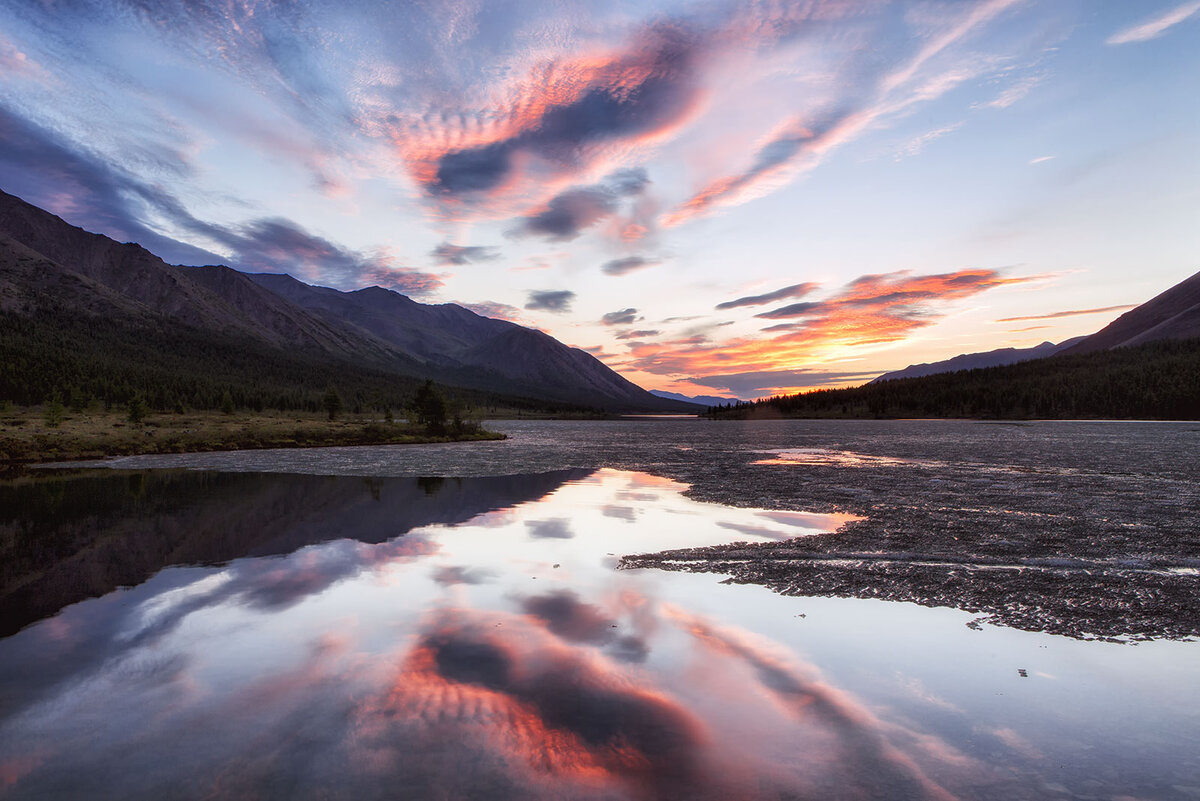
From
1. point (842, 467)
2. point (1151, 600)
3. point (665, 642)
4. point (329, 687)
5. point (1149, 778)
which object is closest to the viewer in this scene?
point (1149, 778)

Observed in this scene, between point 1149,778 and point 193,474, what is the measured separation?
5783 centimetres

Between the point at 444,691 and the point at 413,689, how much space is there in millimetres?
607

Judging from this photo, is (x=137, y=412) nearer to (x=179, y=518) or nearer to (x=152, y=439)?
(x=152, y=439)

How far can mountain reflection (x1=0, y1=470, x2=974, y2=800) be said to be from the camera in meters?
7.55

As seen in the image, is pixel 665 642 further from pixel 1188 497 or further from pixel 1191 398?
pixel 1191 398

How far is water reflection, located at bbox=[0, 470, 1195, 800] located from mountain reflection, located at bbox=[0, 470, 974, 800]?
49 millimetres

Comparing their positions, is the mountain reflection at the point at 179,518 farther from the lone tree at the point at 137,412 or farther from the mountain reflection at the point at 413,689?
the lone tree at the point at 137,412

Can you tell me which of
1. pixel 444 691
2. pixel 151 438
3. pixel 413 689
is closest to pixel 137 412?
pixel 151 438

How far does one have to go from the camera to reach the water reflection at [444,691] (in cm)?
754

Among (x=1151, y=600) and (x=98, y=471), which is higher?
(x=98, y=471)

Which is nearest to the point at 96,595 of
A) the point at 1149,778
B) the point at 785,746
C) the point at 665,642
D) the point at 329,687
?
the point at 329,687

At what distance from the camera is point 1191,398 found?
19650 cm

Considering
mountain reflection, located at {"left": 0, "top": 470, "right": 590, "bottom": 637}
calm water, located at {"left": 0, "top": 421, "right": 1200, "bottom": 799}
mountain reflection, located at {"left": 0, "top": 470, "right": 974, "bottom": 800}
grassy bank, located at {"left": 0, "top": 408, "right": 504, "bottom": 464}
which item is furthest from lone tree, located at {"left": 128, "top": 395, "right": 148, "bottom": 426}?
Result: mountain reflection, located at {"left": 0, "top": 470, "right": 974, "bottom": 800}

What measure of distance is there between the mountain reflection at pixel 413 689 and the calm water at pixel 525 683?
0.05 m
